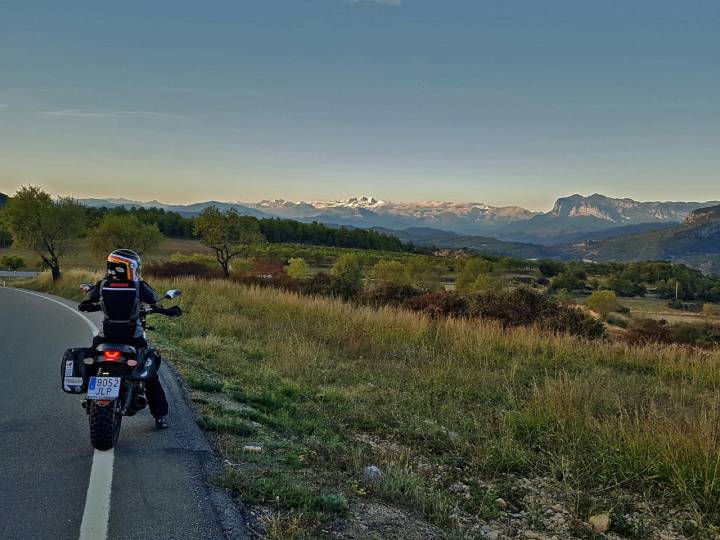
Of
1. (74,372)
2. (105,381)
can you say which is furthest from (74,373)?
(105,381)

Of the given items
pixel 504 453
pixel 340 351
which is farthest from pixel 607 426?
pixel 340 351

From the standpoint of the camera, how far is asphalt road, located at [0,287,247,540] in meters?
3.79

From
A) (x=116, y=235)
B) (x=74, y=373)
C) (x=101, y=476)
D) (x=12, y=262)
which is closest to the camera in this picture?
(x=101, y=476)

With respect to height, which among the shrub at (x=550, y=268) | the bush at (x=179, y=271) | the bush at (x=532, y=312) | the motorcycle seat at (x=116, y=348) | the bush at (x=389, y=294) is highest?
the motorcycle seat at (x=116, y=348)

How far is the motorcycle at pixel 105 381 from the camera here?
5082 mm

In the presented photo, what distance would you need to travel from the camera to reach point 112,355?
5.21 m

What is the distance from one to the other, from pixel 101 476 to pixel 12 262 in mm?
73471

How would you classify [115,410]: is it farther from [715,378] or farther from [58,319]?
[58,319]

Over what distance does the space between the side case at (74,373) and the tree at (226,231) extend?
3989 centimetres

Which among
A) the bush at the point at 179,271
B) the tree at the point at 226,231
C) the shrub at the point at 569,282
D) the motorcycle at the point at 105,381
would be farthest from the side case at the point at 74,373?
the shrub at the point at 569,282

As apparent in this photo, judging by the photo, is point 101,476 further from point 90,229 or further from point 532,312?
point 90,229

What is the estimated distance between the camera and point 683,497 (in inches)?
199

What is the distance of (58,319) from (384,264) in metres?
58.1

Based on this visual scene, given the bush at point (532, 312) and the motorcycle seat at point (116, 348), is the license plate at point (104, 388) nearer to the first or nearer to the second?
the motorcycle seat at point (116, 348)
